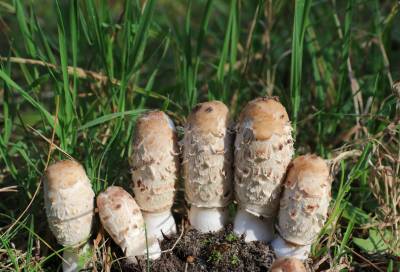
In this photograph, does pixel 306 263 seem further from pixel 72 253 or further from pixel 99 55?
pixel 99 55

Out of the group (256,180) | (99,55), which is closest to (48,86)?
(99,55)

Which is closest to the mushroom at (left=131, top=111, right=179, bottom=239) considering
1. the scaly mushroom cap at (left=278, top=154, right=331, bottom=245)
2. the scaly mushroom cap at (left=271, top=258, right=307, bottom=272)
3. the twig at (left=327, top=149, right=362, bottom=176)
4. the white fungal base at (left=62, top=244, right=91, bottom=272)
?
the white fungal base at (left=62, top=244, right=91, bottom=272)

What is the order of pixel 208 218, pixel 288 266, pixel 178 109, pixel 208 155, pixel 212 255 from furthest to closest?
pixel 178 109 → pixel 208 218 → pixel 212 255 → pixel 208 155 → pixel 288 266

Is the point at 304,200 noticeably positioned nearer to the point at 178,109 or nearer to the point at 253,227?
the point at 253,227

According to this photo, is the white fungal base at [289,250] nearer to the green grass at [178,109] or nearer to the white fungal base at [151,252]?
the green grass at [178,109]

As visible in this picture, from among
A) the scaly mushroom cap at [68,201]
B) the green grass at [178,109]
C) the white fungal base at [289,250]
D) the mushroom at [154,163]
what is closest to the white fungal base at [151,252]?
the mushroom at [154,163]

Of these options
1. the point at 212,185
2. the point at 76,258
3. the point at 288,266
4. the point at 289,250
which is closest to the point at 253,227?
the point at 289,250
